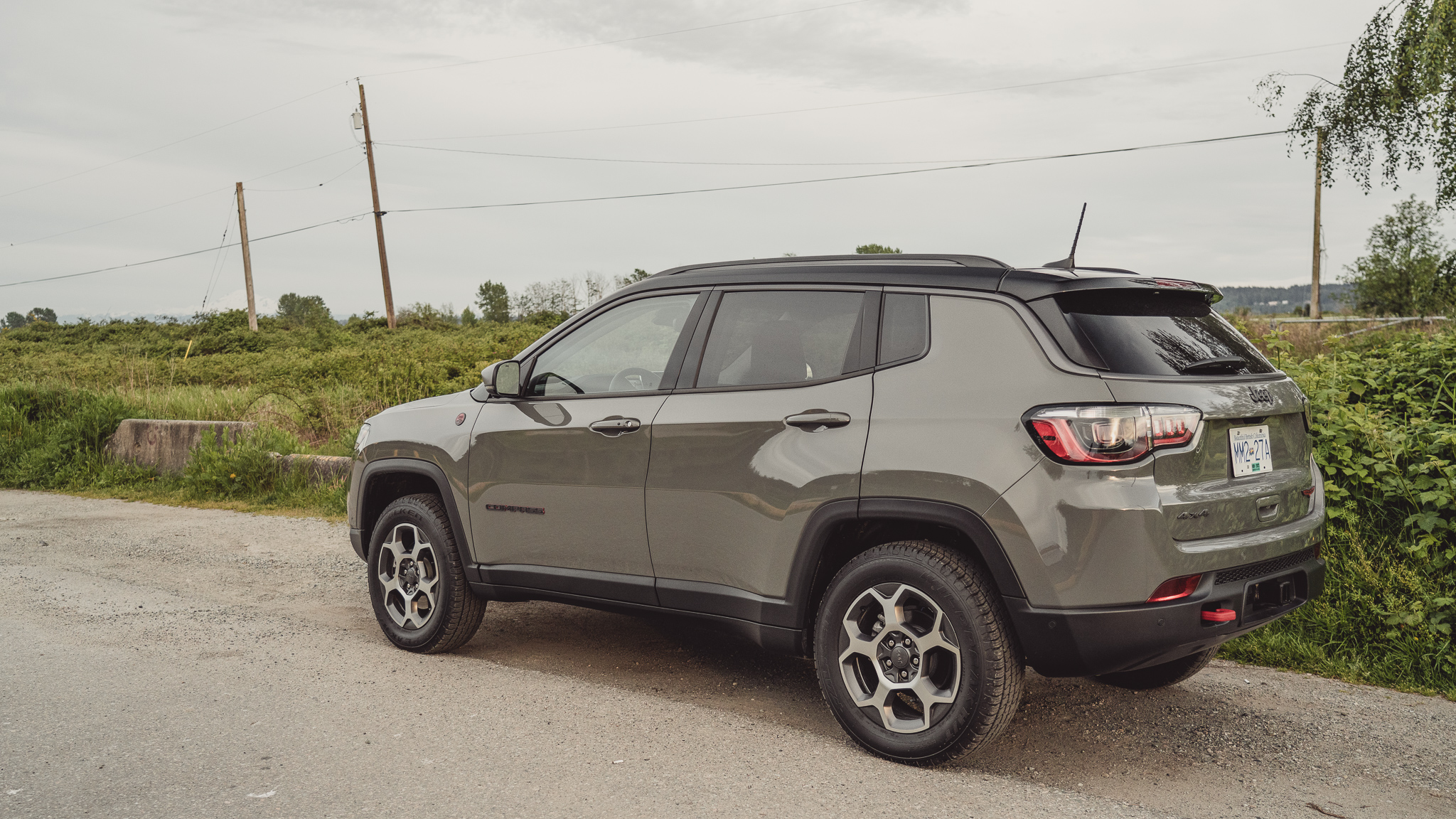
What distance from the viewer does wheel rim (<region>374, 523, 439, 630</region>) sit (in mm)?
5441

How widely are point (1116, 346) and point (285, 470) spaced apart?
9801mm

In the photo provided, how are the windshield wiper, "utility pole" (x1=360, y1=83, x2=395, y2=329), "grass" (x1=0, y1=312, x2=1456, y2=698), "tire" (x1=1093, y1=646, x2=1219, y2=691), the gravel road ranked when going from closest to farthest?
the gravel road < the windshield wiper < "tire" (x1=1093, y1=646, x2=1219, y2=691) < "grass" (x1=0, y1=312, x2=1456, y2=698) < "utility pole" (x1=360, y1=83, x2=395, y2=329)

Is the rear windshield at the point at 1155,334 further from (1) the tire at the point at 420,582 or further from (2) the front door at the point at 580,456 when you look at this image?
(1) the tire at the point at 420,582

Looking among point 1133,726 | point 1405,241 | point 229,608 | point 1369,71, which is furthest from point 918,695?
point 1405,241

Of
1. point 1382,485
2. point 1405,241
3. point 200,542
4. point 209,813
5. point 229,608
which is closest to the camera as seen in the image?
point 209,813

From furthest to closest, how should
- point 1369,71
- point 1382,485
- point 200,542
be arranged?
point 1369,71
point 200,542
point 1382,485

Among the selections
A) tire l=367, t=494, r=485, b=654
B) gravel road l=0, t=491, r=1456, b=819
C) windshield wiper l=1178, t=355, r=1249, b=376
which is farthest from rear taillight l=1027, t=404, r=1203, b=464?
tire l=367, t=494, r=485, b=654

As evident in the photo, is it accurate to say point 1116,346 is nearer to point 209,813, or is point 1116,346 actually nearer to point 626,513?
point 626,513

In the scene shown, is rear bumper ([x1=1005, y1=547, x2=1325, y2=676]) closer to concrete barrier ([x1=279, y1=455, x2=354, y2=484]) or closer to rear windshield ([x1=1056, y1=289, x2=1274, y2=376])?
rear windshield ([x1=1056, y1=289, x2=1274, y2=376])

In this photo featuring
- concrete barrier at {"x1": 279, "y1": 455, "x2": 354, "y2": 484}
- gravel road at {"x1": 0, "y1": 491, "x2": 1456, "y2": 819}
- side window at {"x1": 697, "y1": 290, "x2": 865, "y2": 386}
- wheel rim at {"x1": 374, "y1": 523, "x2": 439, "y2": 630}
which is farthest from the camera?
concrete barrier at {"x1": 279, "y1": 455, "x2": 354, "y2": 484}

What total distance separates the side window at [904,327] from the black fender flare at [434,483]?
2.37 m

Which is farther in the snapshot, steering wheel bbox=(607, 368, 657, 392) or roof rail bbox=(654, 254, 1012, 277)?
steering wheel bbox=(607, 368, 657, 392)

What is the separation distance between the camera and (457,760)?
3947 millimetres

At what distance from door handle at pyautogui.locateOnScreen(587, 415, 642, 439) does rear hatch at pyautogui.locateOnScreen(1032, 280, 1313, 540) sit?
69.4 inches
